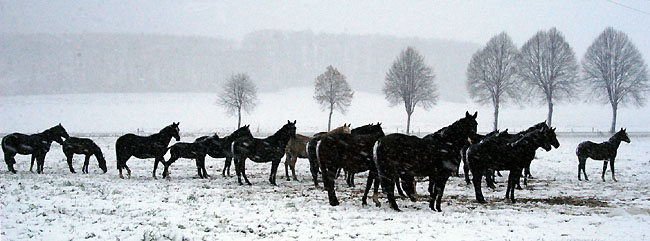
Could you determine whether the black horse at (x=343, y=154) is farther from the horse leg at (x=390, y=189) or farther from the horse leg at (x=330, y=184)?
the horse leg at (x=390, y=189)

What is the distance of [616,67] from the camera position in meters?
43.5

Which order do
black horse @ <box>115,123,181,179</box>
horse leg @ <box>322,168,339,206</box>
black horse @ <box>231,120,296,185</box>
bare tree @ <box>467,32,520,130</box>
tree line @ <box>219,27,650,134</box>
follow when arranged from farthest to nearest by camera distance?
1. bare tree @ <box>467,32,520,130</box>
2. tree line @ <box>219,27,650,134</box>
3. black horse @ <box>115,123,181,179</box>
4. black horse @ <box>231,120,296,185</box>
5. horse leg @ <box>322,168,339,206</box>

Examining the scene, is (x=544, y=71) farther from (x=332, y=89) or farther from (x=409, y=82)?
(x=332, y=89)

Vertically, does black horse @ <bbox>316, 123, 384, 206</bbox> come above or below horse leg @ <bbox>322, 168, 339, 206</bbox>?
above

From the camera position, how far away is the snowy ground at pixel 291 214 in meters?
7.04

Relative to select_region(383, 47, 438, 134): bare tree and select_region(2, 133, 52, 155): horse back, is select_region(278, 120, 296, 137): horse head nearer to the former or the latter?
select_region(2, 133, 52, 155): horse back

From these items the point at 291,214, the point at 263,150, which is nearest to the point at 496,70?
the point at 263,150

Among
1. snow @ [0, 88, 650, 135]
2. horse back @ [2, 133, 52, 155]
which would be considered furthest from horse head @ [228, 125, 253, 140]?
snow @ [0, 88, 650, 135]

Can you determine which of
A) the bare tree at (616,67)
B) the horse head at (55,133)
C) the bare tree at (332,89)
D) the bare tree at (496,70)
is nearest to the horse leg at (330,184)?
the horse head at (55,133)

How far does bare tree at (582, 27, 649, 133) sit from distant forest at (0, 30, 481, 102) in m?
56.5

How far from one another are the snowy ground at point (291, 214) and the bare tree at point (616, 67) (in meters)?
35.8

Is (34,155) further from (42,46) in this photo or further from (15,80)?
(42,46)

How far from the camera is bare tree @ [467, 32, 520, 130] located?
45.4 meters

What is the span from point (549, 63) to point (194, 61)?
87791 mm
